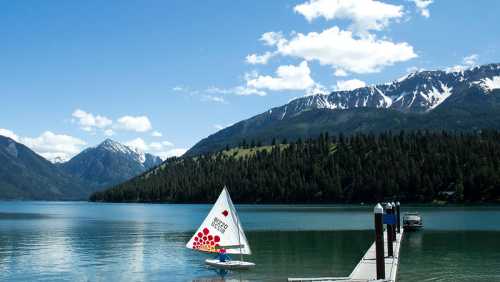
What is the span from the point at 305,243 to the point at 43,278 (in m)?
37.0

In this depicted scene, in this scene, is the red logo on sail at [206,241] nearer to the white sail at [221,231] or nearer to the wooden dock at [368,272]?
the white sail at [221,231]

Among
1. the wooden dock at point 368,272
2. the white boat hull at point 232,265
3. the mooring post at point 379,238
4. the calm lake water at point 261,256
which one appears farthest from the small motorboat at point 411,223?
the mooring post at point 379,238

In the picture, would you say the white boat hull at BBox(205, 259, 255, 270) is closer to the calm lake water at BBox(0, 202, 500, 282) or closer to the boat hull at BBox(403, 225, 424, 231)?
the calm lake water at BBox(0, 202, 500, 282)

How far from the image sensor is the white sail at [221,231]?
5206 cm

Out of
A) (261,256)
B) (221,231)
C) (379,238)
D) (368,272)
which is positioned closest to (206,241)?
(221,231)

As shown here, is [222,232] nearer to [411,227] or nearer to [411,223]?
[411,227]

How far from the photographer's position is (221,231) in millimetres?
52375

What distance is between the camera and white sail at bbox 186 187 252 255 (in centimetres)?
5206

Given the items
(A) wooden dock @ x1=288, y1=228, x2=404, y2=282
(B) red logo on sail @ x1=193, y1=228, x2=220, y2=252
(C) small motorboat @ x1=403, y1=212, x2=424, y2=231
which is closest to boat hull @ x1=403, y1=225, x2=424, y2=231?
(C) small motorboat @ x1=403, y1=212, x2=424, y2=231

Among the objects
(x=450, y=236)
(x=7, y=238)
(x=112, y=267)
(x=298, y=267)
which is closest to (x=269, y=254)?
(x=298, y=267)

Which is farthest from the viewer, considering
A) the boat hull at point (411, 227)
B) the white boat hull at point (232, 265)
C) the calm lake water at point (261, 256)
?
the boat hull at point (411, 227)

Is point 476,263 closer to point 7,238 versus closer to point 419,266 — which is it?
point 419,266

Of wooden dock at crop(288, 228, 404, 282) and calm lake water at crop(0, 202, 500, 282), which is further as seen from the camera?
calm lake water at crop(0, 202, 500, 282)

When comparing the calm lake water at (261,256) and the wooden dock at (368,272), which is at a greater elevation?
the wooden dock at (368,272)
